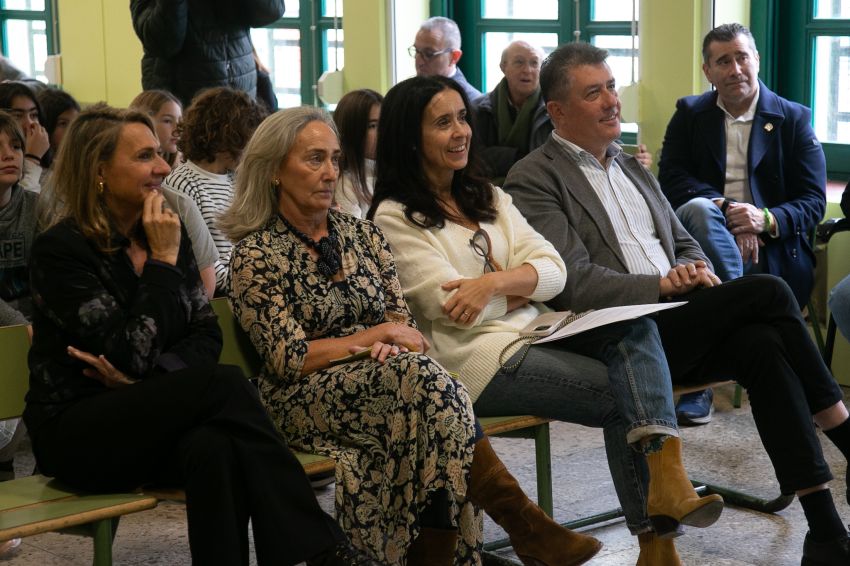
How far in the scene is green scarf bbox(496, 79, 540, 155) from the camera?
6043mm

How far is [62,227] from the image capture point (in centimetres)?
294

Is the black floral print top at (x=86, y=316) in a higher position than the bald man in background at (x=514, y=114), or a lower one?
lower

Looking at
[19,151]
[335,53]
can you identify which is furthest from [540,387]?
[335,53]

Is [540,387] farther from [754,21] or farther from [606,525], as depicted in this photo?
[754,21]

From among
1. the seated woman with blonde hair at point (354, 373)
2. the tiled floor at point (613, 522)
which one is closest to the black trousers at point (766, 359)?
the tiled floor at point (613, 522)

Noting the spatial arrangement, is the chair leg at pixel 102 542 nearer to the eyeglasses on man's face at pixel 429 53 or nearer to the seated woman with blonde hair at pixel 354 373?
the seated woman with blonde hair at pixel 354 373

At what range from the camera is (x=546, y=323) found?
3.48 m

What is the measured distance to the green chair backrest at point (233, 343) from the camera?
3283 mm

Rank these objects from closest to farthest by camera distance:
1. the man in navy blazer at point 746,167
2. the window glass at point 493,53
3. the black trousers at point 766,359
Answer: the black trousers at point 766,359 < the man in navy blazer at point 746,167 < the window glass at point 493,53

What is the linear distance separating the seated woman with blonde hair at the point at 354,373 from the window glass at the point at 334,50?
4690mm

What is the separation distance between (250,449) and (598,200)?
1.51 m

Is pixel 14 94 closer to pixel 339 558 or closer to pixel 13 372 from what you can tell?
pixel 13 372

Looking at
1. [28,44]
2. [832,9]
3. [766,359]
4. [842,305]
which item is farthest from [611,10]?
[28,44]

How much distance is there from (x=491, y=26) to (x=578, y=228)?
3.99 meters
